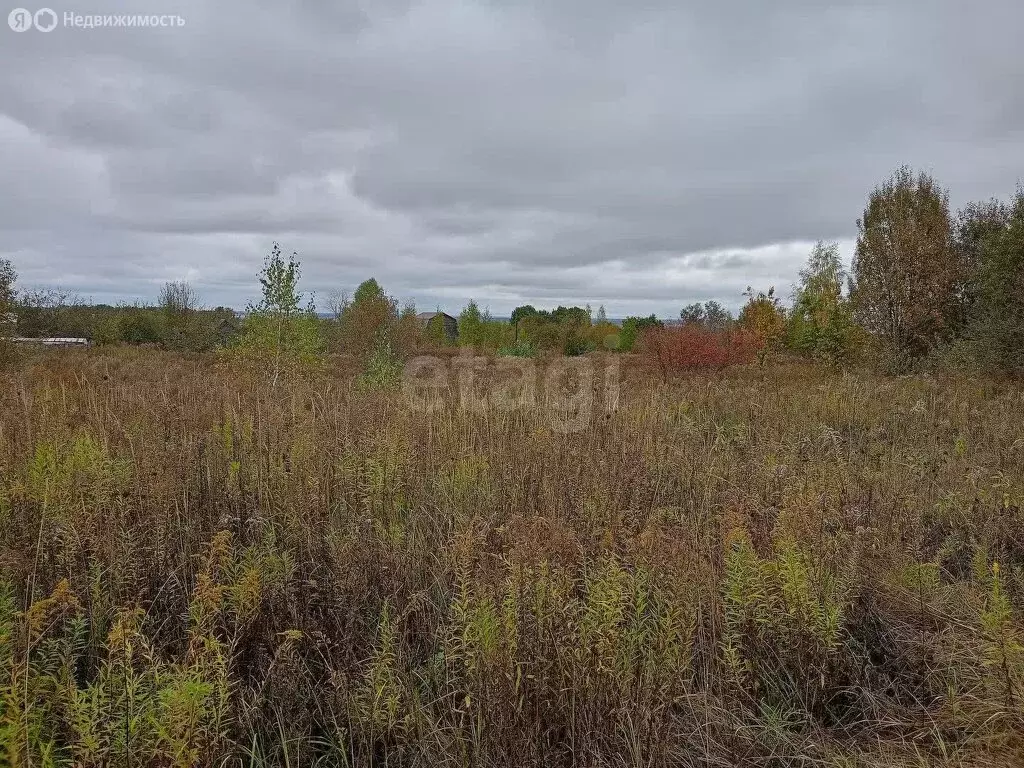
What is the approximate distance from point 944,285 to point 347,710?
71.2ft

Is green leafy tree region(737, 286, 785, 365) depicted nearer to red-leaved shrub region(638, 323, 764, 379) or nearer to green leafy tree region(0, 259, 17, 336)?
red-leaved shrub region(638, 323, 764, 379)

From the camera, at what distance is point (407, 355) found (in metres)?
24.0

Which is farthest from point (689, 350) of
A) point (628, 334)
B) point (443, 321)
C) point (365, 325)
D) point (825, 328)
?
point (443, 321)

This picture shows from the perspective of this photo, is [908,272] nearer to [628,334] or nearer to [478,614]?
[628,334]

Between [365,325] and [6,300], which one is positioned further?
[365,325]

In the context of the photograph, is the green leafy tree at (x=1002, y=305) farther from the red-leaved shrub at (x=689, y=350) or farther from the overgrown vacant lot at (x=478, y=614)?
the overgrown vacant lot at (x=478, y=614)

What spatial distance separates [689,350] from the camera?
56.3ft

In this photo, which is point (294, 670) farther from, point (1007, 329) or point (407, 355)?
point (407, 355)

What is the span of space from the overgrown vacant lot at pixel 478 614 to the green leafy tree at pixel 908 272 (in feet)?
55.1

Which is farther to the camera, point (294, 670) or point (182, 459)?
point (182, 459)

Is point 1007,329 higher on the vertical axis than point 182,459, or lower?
higher

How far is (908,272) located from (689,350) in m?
7.78

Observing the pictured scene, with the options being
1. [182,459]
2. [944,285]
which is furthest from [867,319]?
[182,459]

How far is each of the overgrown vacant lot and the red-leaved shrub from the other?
12956 millimetres
